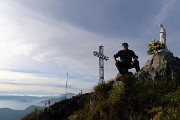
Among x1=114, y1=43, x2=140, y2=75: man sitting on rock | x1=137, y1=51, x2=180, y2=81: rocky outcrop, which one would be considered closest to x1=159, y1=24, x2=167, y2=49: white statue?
x1=137, y1=51, x2=180, y2=81: rocky outcrop

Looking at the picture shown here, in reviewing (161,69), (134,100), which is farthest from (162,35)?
(134,100)

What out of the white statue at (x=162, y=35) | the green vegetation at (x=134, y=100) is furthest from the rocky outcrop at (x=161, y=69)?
the white statue at (x=162, y=35)

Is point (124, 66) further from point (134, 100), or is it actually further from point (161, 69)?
point (134, 100)

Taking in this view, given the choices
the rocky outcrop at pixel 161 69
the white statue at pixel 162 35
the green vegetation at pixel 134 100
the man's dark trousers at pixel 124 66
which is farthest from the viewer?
the white statue at pixel 162 35

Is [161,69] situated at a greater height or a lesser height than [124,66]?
lesser

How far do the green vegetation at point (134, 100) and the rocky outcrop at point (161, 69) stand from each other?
0.68 metres

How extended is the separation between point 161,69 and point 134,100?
3969 millimetres

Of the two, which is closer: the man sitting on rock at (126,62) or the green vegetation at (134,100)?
the green vegetation at (134,100)

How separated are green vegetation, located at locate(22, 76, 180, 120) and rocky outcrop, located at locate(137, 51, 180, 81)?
26.6 inches

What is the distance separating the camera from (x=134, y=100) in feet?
62.6

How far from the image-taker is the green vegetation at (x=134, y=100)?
17.5 meters

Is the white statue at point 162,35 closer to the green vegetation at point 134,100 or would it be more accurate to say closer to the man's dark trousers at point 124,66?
the man's dark trousers at point 124,66

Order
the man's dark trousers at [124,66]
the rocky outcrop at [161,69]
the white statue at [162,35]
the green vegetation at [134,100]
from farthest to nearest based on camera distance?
1. the white statue at [162,35]
2. the man's dark trousers at [124,66]
3. the rocky outcrop at [161,69]
4. the green vegetation at [134,100]

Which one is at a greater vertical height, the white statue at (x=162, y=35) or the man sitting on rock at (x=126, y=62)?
the white statue at (x=162, y=35)
